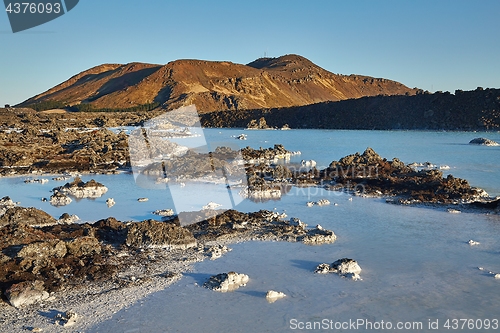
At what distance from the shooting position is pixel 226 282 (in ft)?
20.3

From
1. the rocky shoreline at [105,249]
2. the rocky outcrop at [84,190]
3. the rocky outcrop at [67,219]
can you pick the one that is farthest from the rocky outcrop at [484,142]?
the rocky outcrop at [67,219]

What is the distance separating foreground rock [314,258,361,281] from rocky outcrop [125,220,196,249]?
2.46 m

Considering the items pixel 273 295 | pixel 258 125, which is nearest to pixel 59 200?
pixel 273 295

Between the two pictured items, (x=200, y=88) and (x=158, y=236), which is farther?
(x=200, y=88)

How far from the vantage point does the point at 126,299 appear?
5.81 m

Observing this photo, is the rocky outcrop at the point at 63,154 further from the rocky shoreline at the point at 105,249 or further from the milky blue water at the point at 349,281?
the milky blue water at the point at 349,281

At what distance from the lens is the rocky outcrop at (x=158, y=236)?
7.98m

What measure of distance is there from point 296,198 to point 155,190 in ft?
15.1

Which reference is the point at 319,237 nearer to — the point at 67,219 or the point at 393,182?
the point at 67,219

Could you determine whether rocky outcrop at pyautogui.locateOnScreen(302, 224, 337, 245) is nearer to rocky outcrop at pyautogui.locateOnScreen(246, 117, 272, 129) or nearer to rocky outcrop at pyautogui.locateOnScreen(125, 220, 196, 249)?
rocky outcrop at pyautogui.locateOnScreen(125, 220, 196, 249)

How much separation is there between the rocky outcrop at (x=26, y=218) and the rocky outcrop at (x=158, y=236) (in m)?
2.44

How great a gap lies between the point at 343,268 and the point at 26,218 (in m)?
6.61

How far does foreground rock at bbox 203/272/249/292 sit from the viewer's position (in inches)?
242

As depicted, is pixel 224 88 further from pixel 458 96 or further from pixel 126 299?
pixel 126 299
